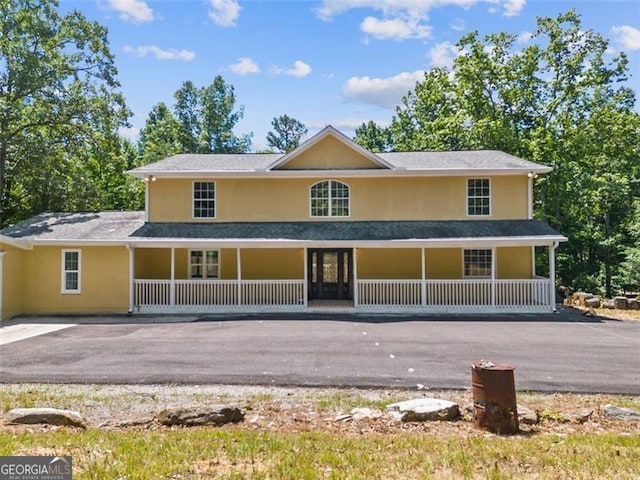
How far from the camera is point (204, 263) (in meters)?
18.6

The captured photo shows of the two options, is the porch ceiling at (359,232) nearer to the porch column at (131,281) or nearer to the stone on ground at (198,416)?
the porch column at (131,281)

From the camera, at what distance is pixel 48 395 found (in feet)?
24.0

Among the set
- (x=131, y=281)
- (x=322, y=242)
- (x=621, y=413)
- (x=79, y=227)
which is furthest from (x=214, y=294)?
(x=621, y=413)

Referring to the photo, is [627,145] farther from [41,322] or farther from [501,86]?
[41,322]

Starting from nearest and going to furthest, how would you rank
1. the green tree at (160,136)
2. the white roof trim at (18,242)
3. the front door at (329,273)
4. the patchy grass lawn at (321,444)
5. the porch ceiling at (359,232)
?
1. the patchy grass lawn at (321,444)
2. the white roof trim at (18,242)
3. the porch ceiling at (359,232)
4. the front door at (329,273)
5. the green tree at (160,136)

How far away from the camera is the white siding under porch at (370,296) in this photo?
1662cm

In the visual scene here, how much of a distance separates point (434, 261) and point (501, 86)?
14.1 m

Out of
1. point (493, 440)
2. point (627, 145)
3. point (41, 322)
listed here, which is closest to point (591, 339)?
point (493, 440)

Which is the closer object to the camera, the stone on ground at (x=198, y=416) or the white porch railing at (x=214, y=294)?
the stone on ground at (x=198, y=416)

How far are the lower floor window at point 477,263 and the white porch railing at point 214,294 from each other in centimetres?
658

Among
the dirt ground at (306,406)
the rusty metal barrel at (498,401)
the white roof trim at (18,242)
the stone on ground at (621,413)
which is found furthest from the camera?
the white roof trim at (18,242)

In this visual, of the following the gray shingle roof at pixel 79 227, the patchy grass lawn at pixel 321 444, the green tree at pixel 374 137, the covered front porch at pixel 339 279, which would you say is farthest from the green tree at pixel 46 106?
the green tree at pixel 374 137

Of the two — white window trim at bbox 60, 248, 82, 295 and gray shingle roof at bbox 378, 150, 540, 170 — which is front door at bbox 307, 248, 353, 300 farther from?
white window trim at bbox 60, 248, 82, 295

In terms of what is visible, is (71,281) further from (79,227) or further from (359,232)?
(359,232)
